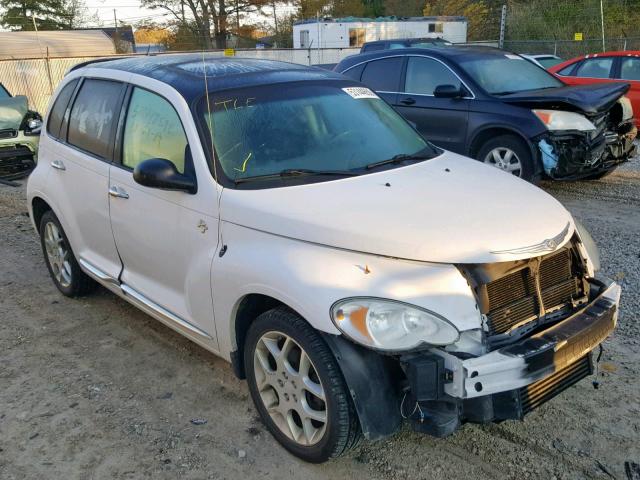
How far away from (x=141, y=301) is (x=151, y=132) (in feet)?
3.52

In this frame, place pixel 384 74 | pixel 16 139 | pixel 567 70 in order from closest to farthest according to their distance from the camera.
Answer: pixel 384 74 → pixel 16 139 → pixel 567 70

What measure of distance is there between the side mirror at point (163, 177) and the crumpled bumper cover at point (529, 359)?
1.67 m

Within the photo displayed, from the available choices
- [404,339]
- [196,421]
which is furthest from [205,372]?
[404,339]

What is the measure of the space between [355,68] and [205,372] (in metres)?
6.31

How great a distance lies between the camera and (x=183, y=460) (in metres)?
3.10

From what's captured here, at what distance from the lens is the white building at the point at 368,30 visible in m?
36.4

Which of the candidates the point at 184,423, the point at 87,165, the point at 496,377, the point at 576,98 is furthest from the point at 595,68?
the point at 184,423

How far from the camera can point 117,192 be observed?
3.95 m

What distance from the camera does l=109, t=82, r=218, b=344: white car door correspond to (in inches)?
131

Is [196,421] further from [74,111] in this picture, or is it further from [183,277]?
[74,111]

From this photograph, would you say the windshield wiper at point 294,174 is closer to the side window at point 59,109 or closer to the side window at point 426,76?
the side window at point 59,109

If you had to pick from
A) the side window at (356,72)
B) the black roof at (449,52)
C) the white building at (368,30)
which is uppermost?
the white building at (368,30)

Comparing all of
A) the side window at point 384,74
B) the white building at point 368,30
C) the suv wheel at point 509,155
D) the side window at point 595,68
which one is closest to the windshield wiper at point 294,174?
the suv wheel at point 509,155

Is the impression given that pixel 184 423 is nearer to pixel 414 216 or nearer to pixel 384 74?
pixel 414 216
